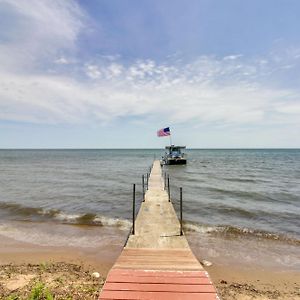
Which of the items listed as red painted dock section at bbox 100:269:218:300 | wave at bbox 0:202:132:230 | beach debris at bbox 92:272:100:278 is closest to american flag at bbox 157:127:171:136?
wave at bbox 0:202:132:230

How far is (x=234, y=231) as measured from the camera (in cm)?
1316

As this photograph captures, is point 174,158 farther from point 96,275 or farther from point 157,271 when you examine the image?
point 157,271

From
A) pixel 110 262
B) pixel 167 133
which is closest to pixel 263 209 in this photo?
pixel 110 262

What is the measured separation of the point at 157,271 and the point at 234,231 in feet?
25.6

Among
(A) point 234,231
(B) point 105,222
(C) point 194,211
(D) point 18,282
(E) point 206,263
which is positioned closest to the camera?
(D) point 18,282

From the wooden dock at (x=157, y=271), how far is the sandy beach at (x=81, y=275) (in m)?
1.23

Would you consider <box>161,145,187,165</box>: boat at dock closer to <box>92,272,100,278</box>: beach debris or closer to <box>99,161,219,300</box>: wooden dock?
<box>99,161,219,300</box>: wooden dock

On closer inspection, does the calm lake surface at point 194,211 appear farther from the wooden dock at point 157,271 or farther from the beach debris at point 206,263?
the wooden dock at point 157,271

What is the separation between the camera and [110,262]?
31.4 ft

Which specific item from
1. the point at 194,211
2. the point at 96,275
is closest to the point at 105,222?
the point at 194,211

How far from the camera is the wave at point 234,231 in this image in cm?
1233

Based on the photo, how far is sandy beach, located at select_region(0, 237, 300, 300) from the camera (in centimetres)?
729

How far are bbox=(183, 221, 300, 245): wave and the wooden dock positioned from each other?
133 inches

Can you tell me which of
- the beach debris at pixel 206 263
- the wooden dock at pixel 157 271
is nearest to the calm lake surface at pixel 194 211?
the beach debris at pixel 206 263
